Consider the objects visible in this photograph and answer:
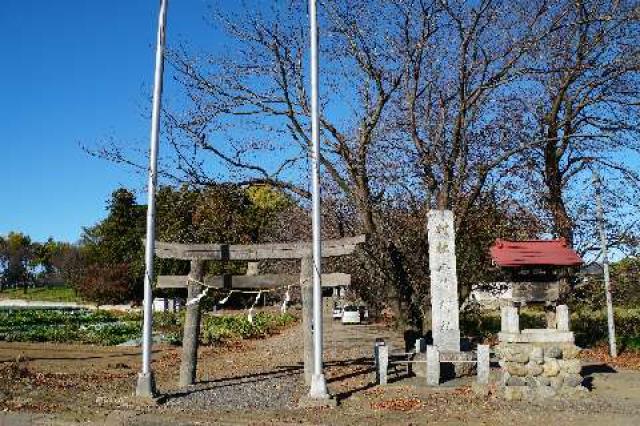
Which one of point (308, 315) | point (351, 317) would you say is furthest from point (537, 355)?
point (351, 317)

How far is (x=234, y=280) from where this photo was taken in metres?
12.1

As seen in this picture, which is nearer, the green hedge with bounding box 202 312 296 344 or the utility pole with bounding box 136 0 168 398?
the utility pole with bounding box 136 0 168 398

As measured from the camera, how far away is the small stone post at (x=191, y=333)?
11516mm

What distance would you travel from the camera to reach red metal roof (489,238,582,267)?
1135cm

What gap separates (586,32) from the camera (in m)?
16.5

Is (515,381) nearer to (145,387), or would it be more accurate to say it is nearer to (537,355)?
(537,355)

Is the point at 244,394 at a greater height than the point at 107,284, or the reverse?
the point at 107,284

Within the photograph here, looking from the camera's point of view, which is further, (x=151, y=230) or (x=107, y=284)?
(x=107, y=284)

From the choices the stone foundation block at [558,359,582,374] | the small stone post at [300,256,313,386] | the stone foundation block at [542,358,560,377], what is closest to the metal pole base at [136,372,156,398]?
the small stone post at [300,256,313,386]

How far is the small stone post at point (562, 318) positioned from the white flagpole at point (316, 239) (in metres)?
4.30

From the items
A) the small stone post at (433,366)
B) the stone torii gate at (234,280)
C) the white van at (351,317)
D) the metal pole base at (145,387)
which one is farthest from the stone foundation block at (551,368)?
the white van at (351,317)

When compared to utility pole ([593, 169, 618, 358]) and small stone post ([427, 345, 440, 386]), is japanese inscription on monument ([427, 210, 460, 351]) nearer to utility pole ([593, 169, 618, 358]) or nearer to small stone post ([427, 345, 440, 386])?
small stone post ([427, 345, 440, 386])

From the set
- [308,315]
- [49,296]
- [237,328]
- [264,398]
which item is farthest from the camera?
[49,296]

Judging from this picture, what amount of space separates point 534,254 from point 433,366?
2815mm
